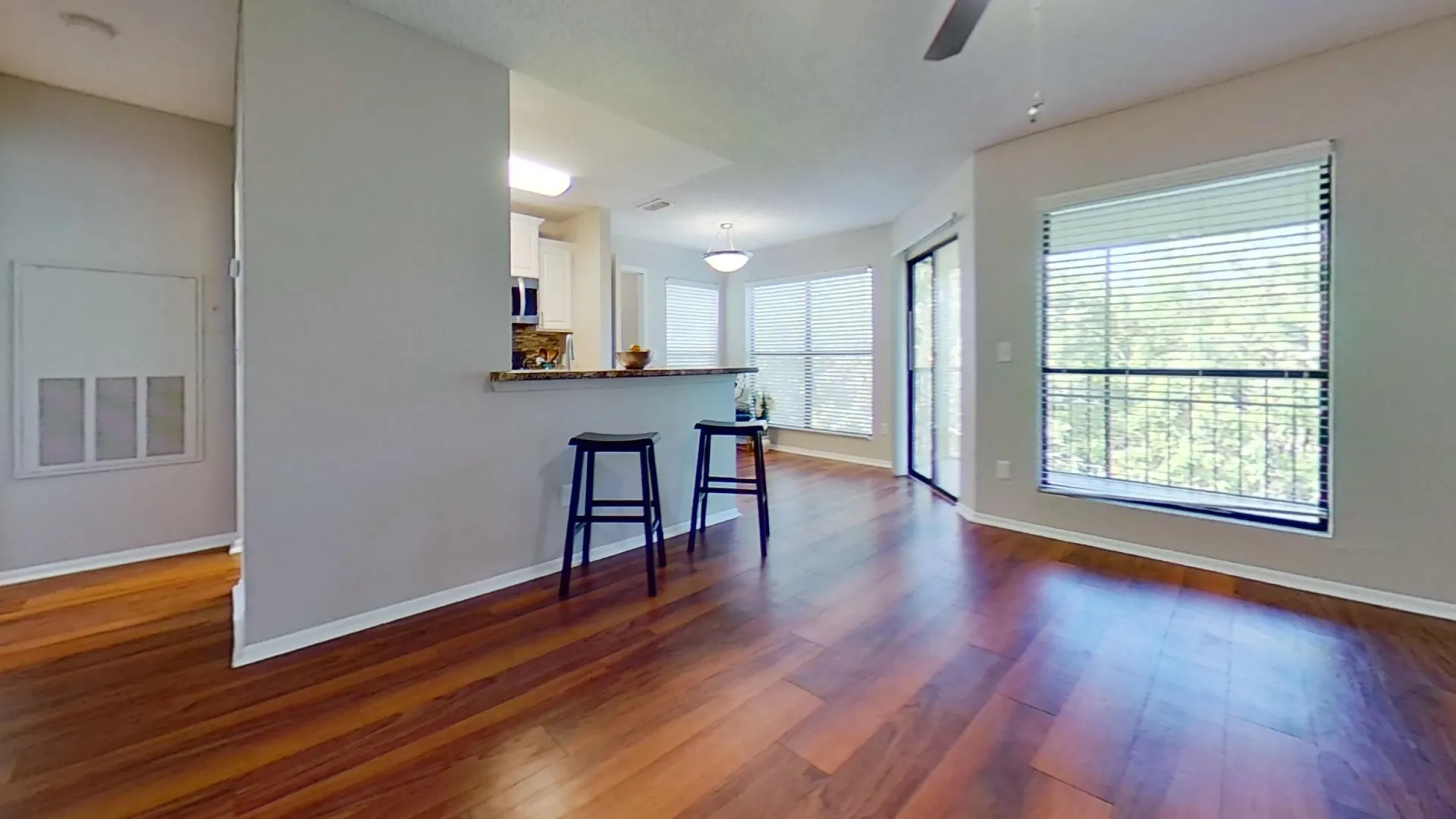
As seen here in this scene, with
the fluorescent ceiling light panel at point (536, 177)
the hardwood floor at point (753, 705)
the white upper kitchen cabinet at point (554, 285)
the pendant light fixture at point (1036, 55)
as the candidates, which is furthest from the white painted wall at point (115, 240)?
the pendant light fixture at point (1036, 55)

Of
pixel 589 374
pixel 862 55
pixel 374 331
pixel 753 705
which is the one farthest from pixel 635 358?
pixel 753 705

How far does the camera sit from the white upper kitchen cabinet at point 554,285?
17.3 feet

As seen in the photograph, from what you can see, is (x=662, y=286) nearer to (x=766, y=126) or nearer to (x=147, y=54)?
(x=766, y=126)

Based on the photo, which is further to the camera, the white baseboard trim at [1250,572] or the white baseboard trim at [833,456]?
the white baseboard trim at [833,456]

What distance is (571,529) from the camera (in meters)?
2.75

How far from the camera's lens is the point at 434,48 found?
252 cm

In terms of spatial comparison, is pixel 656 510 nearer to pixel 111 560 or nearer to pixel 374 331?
pixel 374 331

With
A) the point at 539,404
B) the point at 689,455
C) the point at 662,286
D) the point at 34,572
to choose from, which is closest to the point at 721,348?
the point at 662,286

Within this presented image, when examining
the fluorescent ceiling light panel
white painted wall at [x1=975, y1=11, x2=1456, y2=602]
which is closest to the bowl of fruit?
the fluorescent ceiling light panel

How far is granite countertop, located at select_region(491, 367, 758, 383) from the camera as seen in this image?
2705 millimetres

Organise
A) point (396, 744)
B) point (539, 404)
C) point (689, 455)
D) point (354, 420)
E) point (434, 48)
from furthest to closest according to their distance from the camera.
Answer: point (689, 455) → point (539, 404) → point (434, 48) → point (354, 420) → point (396, 744)

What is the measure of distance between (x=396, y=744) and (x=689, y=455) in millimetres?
2282

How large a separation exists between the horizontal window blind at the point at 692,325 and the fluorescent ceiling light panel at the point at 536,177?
9.55 ft

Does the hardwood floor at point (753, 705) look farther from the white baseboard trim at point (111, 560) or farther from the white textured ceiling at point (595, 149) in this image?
the white textured ceiling at point (595, 149)
